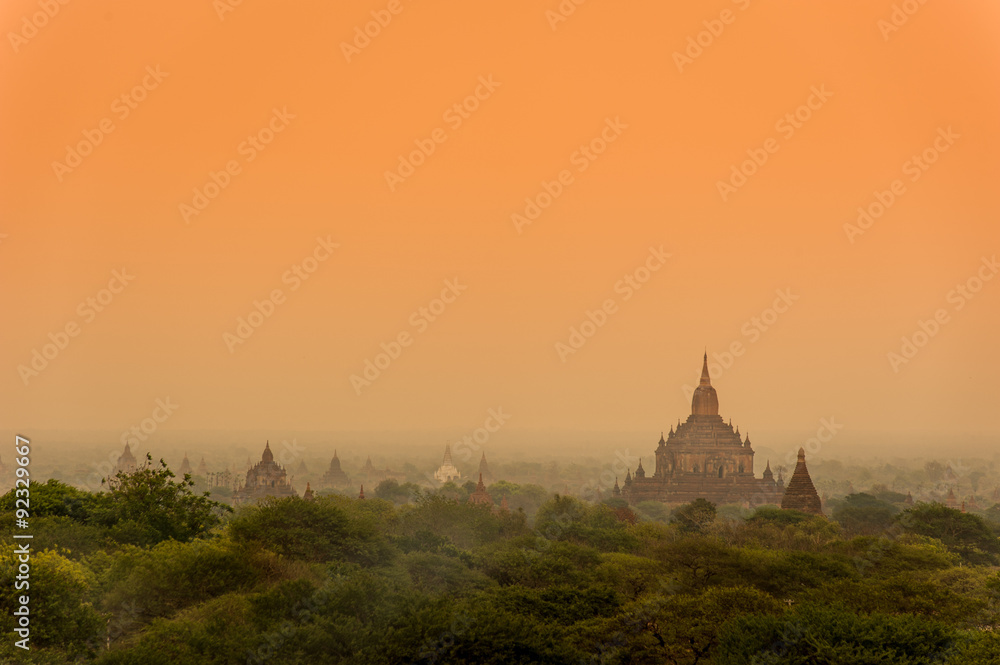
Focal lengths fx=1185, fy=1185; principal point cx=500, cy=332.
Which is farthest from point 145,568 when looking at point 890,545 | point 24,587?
point 890,545

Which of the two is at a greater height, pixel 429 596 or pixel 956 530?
pixel 956 530

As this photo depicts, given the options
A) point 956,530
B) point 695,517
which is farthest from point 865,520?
point 695,517

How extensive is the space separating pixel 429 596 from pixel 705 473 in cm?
9177

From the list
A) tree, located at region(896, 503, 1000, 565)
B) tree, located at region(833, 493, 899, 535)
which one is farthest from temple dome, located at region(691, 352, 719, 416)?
tree, located at region(896, 503, 1000, 565)

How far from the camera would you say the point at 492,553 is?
59844 mm

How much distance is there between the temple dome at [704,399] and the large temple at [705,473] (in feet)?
0.51

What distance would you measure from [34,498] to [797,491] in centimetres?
6871

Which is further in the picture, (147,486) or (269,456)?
(269,456)

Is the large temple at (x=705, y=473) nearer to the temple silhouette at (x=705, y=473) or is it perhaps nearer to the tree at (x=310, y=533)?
the temple silhouette at (x=705, y=473)

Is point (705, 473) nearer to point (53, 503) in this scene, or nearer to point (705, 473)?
point (705, 473)

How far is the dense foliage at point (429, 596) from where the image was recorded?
120 ft

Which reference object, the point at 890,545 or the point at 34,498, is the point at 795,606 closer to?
the point at 890,545

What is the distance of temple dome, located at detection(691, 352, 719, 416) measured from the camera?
5320 inches

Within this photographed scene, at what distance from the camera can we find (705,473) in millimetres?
131750
